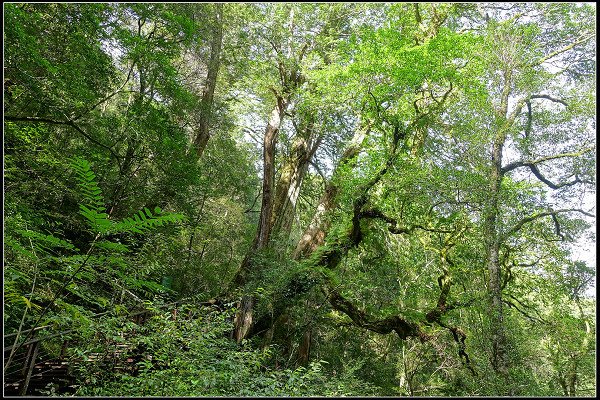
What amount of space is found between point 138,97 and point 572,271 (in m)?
8.63

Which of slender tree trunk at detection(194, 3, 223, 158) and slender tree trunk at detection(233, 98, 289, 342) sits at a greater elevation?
slender tree trunk at detection(194, 3, 223, 158)

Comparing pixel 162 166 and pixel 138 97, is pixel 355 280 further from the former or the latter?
pixel 138 97

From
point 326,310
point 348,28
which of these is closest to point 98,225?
point 326,310

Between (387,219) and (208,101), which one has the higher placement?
(208,101)

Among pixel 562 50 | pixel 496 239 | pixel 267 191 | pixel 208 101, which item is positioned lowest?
pixel 496 239

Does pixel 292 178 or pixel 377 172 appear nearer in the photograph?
pixel 377 172

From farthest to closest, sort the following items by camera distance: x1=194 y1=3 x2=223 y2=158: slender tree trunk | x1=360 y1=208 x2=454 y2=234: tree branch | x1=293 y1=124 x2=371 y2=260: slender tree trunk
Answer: x1=194 y1=3 x2=223 y2=158: slender tree trunk, x1=293 y1=124 x2=371 y2=260: slender tree trunk, x1=360 y1=208 x2=454 y2=234: tree branch

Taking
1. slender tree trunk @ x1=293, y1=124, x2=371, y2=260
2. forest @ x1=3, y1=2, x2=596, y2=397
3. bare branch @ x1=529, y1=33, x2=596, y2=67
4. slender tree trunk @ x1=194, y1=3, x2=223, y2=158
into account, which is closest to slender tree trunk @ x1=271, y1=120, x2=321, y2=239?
forest @ x1=3, y1=2, x2=596, y2=397

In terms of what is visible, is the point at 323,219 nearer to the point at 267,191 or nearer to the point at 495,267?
the point at 267,191

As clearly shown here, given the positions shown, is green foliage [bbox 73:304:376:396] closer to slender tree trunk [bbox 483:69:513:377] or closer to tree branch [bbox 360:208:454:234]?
slender tree trunk [bbox 483:69:513:377]

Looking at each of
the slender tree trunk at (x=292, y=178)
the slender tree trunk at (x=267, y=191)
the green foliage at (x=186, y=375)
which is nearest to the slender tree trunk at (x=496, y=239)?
the green foliage at (x=186, y=375)

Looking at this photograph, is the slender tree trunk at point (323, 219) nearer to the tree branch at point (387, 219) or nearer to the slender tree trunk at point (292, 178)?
the slender tree trunk at point (292, 178)

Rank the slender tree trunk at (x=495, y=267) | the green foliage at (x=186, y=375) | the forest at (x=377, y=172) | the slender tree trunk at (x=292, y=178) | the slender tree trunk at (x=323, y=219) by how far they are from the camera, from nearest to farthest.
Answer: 1. the green foliage at (x=186, y=375)
2. the forest at (x=377, y=172)
3. the slender tree trunk at (x=495, y=267)
4. the slender tree trunk at (x=323, y=219)
5. the slender tree trunk at (x=292, y=178)

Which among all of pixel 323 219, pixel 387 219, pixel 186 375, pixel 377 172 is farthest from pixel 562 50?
pixel 186 375
